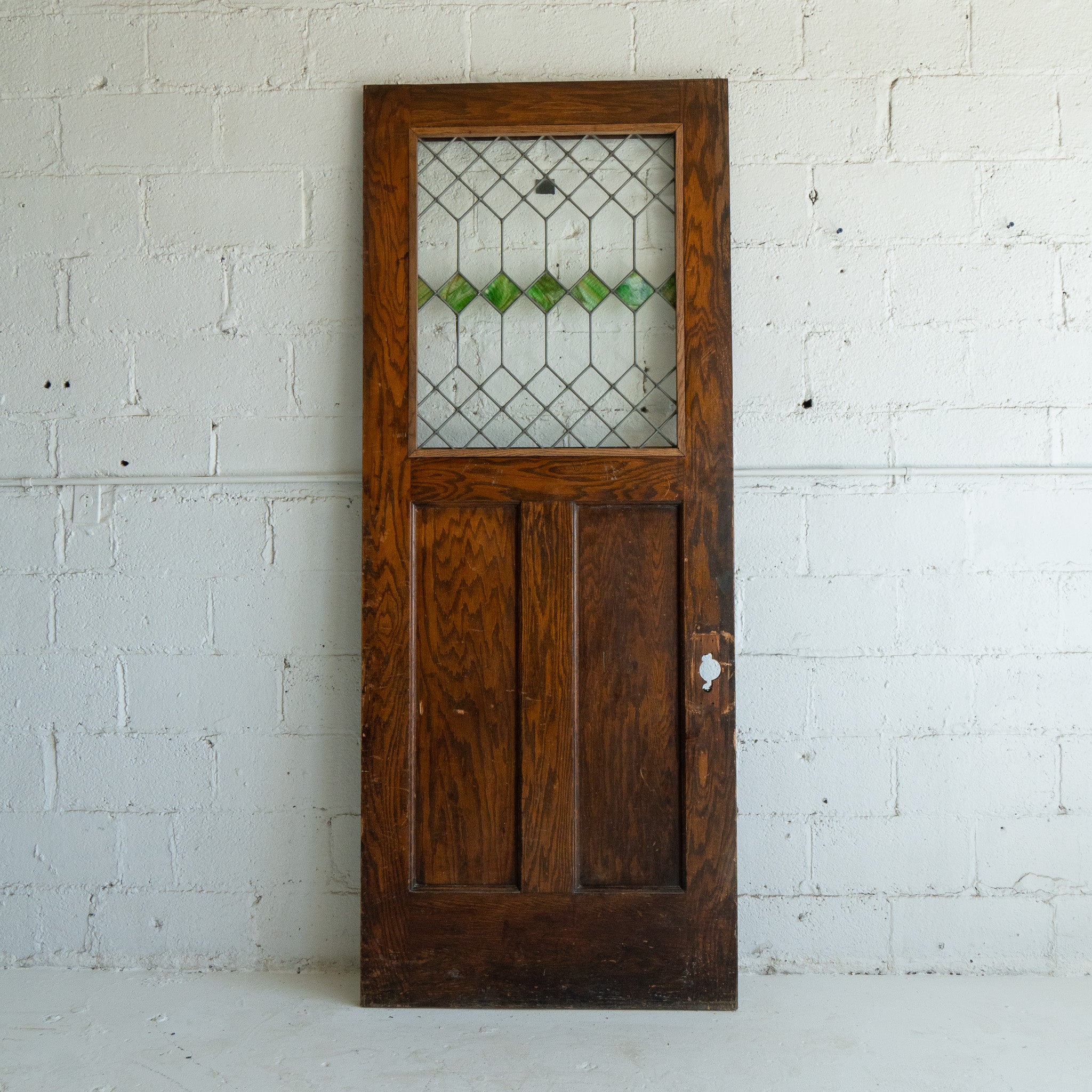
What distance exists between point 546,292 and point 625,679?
868 millimetres

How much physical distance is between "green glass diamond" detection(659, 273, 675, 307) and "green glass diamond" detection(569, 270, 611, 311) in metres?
0.12

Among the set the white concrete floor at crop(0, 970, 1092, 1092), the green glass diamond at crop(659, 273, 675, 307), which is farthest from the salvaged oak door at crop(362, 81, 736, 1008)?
the white concrete floor at crop(0, 970, 1092, 1092)

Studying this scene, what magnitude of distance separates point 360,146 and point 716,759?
1.55 metres

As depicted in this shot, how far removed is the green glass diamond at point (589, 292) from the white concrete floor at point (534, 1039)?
1509mm

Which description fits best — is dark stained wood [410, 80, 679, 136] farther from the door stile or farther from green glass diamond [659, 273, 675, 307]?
green glass diamond [659, 273, 675, 307]

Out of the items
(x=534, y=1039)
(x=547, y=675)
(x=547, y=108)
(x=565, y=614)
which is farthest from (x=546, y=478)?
(x=534, y=1039)

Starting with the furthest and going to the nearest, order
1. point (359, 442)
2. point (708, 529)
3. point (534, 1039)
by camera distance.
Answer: point (359, 442), point (708, 529), point (534, 1039)

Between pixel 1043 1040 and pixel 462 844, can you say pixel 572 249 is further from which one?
pixel 1043 1040

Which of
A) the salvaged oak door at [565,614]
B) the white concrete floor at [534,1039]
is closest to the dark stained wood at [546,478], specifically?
the salvaged oak door at [565,614]

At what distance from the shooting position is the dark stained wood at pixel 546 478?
6.51ft

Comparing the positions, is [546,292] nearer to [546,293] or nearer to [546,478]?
[546,293]

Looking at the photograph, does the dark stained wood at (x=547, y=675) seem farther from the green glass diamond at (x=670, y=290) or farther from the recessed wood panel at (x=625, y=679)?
the green glass diamond at (x=670, y=290)

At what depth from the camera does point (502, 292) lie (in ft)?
6.77

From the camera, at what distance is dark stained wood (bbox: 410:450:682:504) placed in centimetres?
198
